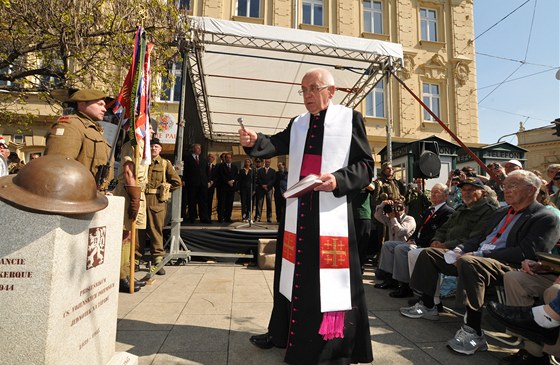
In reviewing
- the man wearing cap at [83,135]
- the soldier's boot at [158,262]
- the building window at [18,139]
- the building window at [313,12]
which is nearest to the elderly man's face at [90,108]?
the man wearing cap at [83,135]

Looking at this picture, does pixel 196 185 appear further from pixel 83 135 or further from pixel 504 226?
pixel 504 226

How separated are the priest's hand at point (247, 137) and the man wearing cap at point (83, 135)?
1.45 metres

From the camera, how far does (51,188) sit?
1508mm

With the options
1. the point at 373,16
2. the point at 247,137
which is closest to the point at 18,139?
the point at 247,137

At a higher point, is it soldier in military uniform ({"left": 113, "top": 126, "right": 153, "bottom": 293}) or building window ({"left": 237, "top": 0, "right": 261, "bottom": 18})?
building window ({"left": 237, "top": 0, "right": 261, "bottom": 18})

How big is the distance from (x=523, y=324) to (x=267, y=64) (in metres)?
6.47

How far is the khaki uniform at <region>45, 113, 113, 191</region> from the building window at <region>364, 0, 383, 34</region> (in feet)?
57.6

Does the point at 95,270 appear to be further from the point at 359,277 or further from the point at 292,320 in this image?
the point at 359,277

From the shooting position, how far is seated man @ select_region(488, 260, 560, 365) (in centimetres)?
207

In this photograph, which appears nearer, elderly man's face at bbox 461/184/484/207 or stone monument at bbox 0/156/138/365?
stone monument at bbox 0/156/138/365

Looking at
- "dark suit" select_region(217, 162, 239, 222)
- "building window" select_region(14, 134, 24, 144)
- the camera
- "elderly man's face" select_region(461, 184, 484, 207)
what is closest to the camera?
"elderly man's face" select_region(461, 184, 484, 207)

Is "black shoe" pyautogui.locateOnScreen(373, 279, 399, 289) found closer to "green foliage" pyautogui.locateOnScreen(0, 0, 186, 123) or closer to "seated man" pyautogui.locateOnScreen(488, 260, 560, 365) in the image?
"seated man" pyautogui.locateOnScreen(488, 260, 560, 365)

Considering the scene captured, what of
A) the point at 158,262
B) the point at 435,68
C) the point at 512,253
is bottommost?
the point at 158,262

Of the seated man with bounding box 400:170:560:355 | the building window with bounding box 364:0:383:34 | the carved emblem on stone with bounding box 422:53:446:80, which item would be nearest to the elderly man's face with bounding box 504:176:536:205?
the seated man with bounding box 400:170:560:355
